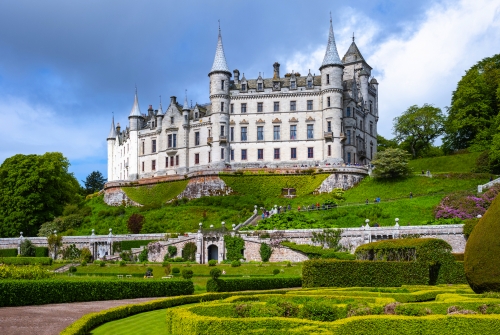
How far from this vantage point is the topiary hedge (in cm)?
1702

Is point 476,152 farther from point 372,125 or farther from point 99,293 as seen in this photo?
point 99,293

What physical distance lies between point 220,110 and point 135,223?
1771cm

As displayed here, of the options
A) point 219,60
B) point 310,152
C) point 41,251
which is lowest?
point 41,251

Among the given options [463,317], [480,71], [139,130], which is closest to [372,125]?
[480,71]

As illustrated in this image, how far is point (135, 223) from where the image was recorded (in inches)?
2315

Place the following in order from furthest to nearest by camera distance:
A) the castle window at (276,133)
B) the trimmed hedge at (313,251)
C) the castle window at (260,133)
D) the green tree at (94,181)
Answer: the green tree at (94,181)
the castle window at (260,133)
the castle window at (276,133)
the trimmed hedge at (313,251)

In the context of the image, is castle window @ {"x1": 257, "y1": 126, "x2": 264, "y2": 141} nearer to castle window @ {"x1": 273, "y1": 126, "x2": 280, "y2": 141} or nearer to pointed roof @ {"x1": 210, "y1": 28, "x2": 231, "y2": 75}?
castle window @ {"x1": 273, "y1": 126, "x2": 280, "y2": 141}

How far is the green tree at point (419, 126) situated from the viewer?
7875cm

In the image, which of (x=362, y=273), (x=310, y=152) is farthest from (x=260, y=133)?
(x=362, y=273)

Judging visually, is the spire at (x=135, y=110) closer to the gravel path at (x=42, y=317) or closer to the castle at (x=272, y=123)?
the castle at (x=272, y=123)

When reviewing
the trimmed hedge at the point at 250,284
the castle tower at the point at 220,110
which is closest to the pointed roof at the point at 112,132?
the castle tower at the point at 220,110

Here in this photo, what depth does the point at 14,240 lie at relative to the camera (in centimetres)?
5678

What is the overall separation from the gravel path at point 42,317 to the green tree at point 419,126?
62.5 m

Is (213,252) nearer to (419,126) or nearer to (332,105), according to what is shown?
(332,105)
